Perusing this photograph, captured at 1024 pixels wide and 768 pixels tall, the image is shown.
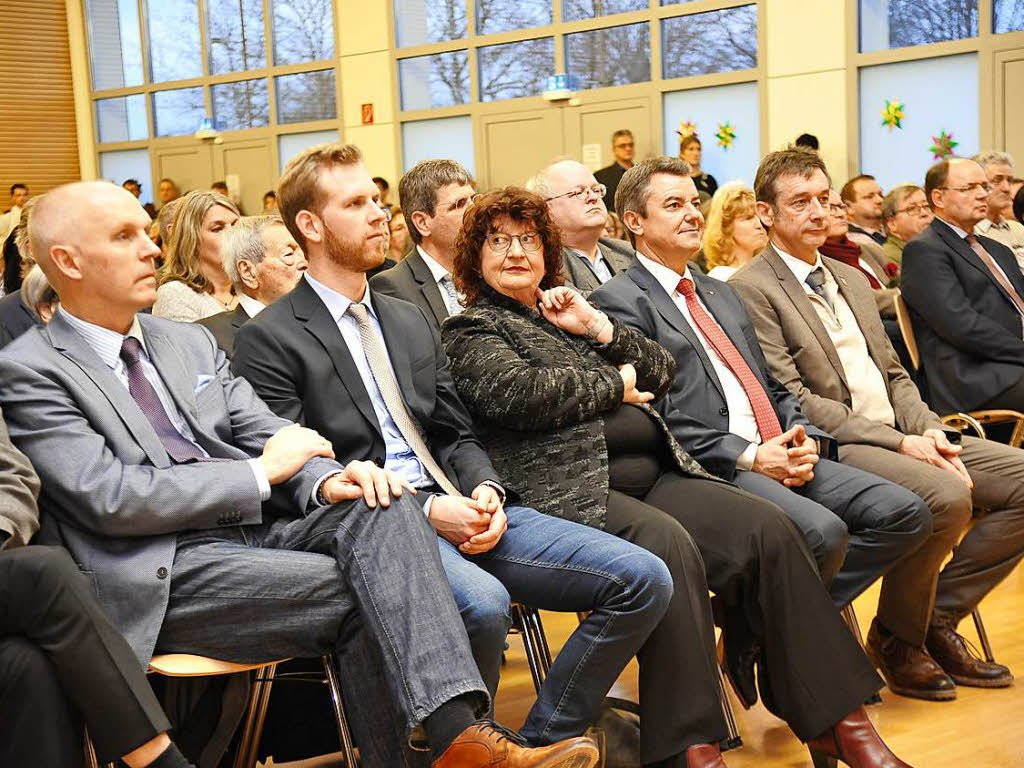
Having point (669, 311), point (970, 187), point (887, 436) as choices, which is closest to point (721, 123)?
point (970, 187)

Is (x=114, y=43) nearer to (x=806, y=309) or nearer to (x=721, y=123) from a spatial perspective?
(x=721, y=123)

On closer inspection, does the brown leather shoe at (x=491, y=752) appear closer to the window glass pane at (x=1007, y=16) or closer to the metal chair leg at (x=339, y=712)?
the metal chair leg at (x=339, y=712)

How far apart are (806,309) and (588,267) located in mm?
922

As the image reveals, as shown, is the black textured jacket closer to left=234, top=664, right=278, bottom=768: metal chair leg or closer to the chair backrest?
left=234, top=664, right=278, bottom=768: metal chair leg

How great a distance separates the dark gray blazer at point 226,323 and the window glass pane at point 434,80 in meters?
8.09

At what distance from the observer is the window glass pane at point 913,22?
880cm

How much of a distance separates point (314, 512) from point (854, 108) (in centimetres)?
792

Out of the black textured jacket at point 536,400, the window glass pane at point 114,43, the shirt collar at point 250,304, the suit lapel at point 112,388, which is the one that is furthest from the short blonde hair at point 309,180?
the window glass pane at point 114,43

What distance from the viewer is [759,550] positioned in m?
2.72

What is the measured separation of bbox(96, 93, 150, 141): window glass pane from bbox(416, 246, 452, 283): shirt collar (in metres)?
11.1

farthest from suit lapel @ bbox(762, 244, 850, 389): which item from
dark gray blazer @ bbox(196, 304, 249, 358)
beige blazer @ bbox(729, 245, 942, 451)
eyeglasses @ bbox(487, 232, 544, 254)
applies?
dark gray blazer @ bbox(196, 304, 249, 358)

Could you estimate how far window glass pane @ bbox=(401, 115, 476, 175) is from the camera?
11.5m

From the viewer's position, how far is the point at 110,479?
7.16 ft

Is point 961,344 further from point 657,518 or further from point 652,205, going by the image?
point 657,518
